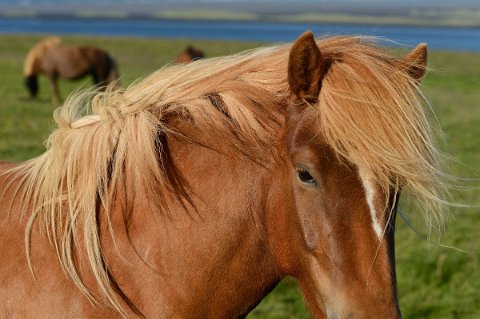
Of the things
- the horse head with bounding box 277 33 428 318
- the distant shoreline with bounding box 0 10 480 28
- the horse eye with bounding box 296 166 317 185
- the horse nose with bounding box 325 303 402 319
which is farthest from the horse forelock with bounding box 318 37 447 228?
the distant shoreline with bounding box 0 10 480 28

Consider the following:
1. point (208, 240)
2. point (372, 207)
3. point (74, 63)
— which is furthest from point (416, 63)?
point (74, 63)

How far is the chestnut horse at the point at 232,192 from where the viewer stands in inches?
85.8

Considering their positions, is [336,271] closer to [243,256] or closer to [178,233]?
[243,256]

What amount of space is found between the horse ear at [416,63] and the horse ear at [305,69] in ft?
0.97

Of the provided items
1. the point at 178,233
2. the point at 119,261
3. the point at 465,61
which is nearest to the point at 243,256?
the point at 178,233

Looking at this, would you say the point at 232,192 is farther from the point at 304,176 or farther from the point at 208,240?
the point at 304,176

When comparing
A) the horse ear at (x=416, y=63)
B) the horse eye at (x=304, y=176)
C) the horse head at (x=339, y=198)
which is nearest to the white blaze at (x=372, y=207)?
the horse head at (x=339, y=198)

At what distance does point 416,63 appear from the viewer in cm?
240

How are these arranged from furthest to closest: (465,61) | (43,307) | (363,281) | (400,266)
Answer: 1. (465,61)
2. (400,266)
3. (43,307)
4. (363,281)

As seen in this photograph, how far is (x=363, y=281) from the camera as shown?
215cm

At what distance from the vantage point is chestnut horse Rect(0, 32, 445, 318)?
7.15 ft

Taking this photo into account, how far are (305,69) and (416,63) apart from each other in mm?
404

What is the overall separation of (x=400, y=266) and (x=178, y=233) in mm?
3921

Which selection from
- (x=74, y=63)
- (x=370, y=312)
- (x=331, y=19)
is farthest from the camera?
(x=331, y=19)
